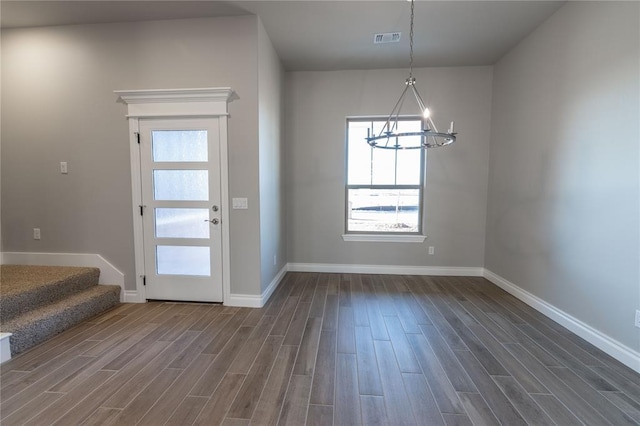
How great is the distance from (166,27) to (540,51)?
4.05m

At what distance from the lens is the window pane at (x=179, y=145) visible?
3053 mm

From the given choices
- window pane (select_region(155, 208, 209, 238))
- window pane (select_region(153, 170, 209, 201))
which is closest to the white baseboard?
window pane (select_region(155, 208, 209, 238))

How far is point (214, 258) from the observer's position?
3.12 meters

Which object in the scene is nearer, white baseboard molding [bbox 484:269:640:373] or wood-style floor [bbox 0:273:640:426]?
wood-style floor [bbox 0:273:640:426]

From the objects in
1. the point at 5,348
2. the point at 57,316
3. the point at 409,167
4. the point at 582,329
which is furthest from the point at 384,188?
the point at 5,348

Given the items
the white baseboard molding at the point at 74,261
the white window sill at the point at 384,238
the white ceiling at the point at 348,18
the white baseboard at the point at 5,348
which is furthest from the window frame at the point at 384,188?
the white baseboard at the point at 5,348

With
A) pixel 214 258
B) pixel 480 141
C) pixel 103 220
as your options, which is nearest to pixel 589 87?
pixel 480 141

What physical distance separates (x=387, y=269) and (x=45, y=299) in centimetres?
405

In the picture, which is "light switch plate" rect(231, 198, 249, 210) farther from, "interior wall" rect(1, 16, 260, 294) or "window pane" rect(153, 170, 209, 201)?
"window pane" rect(153, 170, 209, 201)

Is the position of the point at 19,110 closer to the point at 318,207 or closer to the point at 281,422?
the point at 318,207

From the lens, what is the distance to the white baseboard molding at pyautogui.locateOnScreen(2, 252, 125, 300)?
3.24 m

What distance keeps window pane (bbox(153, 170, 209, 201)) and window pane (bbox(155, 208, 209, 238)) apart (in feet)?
0.48

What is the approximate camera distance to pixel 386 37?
3.23m

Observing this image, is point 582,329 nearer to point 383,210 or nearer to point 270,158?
point 383,210
